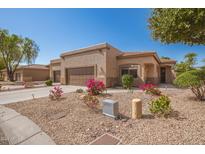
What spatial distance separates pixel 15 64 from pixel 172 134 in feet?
115

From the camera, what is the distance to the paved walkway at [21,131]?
3533 millimetres

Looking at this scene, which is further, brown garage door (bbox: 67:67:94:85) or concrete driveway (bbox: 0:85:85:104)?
brown garage door (bbox: 67:67:94:85)

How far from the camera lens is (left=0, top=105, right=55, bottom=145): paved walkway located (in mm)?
3533

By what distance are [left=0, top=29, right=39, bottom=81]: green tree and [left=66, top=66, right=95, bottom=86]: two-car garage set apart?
705 inches

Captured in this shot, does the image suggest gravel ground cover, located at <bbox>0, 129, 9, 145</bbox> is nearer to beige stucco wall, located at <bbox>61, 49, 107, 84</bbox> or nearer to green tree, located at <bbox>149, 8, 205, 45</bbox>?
green tree, located at <bbox>149, 8, 205, 45</bbox>

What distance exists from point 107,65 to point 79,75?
4770mm

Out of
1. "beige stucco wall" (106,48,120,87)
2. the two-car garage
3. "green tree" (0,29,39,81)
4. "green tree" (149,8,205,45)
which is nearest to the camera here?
"green tree" (149,8,205,45)

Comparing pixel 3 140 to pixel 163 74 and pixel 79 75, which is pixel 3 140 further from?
pixel 163 74

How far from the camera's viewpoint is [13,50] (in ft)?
92.5

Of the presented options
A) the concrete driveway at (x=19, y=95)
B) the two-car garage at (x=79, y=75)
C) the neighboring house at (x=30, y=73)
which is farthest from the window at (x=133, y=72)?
the neighboring house at (x=30, y=73)

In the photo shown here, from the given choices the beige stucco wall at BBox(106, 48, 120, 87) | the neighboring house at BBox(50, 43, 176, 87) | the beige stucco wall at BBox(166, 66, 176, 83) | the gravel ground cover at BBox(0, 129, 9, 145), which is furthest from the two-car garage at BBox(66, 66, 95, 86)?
the beige stucco wall at BBox(166, 66, 176, 83)

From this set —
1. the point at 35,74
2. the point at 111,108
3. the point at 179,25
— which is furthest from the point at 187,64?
the point at 35,74
